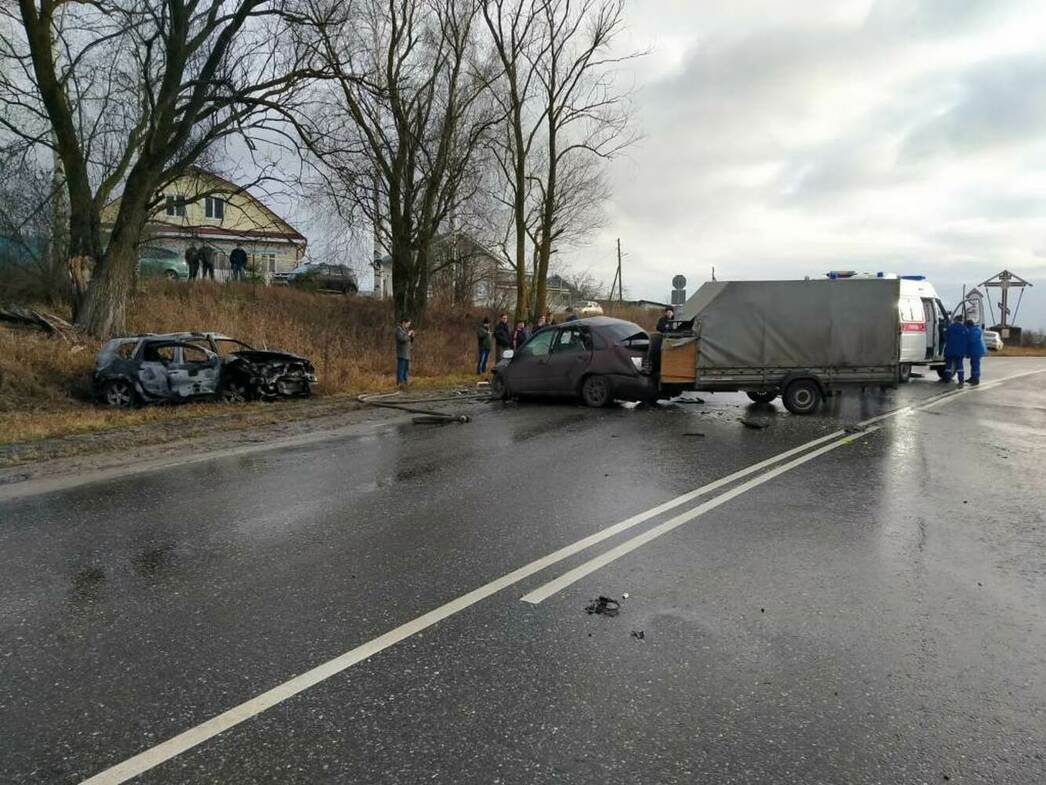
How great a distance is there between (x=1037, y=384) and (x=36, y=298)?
26401 mm

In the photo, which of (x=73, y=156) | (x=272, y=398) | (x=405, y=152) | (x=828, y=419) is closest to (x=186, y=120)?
(x=73, y=156)

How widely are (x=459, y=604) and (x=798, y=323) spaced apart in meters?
9.52

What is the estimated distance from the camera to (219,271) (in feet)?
106

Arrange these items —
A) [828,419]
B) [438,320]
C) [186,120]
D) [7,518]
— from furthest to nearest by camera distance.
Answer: [438,320]
[186,120]
[828,419]
[7,518]

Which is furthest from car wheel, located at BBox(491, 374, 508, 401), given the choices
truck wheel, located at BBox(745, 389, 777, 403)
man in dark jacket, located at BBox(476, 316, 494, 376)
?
man in dark jacket, located at BBox(476, 316, 494, 376)

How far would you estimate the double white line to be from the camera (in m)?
2.64

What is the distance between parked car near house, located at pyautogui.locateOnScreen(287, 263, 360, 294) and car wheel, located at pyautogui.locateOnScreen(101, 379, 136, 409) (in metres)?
16.5

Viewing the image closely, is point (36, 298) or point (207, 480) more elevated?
point (36, 298)

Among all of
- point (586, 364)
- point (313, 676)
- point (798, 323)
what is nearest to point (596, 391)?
point (586, 364)

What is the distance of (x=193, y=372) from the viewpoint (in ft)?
44.1

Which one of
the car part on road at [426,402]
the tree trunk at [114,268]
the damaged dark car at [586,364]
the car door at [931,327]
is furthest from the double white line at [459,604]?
the tree trunk at [114,268]

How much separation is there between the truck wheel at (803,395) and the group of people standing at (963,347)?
26.5ft

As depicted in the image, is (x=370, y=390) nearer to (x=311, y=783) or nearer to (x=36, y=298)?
(x=36, y=298)

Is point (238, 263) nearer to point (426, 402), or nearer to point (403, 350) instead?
point (403, 350)
